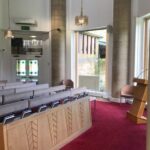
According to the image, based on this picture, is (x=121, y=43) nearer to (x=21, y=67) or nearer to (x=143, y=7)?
(x=143, y=7)

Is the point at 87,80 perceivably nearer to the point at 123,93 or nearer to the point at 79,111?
the point at 123,93

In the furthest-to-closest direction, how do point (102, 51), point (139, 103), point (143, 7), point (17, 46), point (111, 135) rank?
point (17, 46) → point (102, 51) → point (143, 7) → point (139, 103) → point (111, 135)

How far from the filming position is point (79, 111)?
446 cm

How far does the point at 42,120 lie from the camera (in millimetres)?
3385

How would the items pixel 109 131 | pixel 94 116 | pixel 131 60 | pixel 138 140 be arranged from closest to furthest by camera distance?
pixel 138 140
pixel 109 131
pixel 94 116
pixel 131 60

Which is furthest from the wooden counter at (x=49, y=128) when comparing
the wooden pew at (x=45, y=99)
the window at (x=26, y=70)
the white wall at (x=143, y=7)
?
the window at (x=26, y=70)

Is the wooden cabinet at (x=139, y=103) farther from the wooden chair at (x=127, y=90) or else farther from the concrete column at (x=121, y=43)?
the concrete column at (x=121, y=43)

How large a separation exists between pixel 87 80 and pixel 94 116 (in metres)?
3.58

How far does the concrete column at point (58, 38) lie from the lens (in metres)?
9.04

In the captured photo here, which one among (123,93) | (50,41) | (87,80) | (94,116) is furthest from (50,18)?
(94,116)

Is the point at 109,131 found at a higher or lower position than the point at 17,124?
lower

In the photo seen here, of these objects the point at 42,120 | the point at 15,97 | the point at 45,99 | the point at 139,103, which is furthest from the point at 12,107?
the point at 139,103

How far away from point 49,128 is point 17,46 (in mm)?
6799

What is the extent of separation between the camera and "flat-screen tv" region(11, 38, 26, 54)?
9672mm
